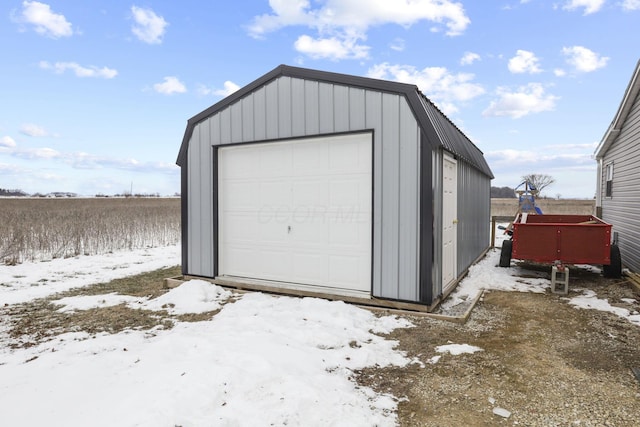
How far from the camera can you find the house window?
10.4 metres

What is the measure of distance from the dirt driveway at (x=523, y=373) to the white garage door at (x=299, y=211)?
5.26ft

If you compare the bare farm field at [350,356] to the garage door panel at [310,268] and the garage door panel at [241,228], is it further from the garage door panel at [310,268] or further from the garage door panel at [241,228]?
the garage door panel at [241,228]

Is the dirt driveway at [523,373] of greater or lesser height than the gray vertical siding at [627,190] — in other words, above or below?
below

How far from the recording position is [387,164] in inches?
199

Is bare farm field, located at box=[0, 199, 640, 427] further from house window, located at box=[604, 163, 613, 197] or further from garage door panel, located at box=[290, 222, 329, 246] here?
house window, located at box=[604, 163, 613, 197]

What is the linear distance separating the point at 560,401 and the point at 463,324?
1.81 metres

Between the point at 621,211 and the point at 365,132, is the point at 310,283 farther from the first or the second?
the point at 621,211

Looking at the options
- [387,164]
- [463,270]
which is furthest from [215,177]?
[463,270]

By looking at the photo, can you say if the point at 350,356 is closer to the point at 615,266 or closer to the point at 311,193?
the point at 311,193

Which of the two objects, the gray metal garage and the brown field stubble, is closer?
the gray metal garage

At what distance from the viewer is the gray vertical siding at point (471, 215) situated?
708 centimetres

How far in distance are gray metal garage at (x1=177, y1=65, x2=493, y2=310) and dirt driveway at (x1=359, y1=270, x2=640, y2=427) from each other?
93cm

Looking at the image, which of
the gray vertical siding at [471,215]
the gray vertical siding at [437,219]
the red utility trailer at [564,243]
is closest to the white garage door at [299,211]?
the gray vertical siding at [437,219]

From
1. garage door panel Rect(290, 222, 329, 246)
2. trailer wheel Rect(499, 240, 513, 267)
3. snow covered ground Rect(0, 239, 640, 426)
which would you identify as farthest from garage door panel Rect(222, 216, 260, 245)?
trailer wheel Rect(499, 240, 513, 267)
